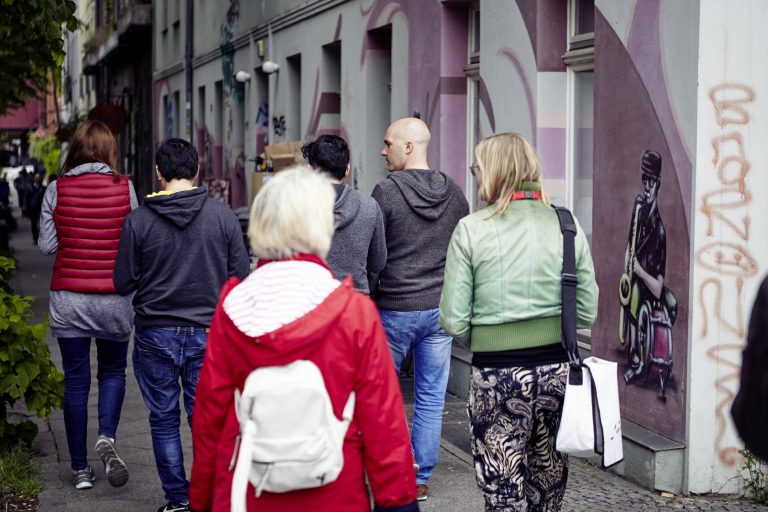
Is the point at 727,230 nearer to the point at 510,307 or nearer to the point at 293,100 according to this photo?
the point at 510,307

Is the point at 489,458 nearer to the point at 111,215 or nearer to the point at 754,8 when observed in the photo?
the point at 111,215

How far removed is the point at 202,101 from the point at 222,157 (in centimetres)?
241

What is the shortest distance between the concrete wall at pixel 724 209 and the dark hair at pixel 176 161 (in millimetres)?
2526

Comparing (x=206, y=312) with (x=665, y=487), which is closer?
(x=206, y=312)

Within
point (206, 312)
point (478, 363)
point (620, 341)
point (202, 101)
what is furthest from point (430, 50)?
point (202, 101)

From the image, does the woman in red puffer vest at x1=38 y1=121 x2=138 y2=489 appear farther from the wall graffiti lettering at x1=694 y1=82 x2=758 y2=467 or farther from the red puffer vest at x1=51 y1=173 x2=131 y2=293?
the wall graffiti lettering at x1=694 y1=82 x2=758 y2=467

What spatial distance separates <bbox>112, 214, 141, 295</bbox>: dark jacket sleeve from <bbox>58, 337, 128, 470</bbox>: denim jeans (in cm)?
84

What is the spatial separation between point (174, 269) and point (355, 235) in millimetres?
856

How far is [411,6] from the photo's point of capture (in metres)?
11.1

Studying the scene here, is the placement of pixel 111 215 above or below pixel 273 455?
above

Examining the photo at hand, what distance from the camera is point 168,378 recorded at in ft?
18.4

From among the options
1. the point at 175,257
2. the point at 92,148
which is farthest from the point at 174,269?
the point at 92,148

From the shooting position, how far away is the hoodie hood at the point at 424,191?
237 inches

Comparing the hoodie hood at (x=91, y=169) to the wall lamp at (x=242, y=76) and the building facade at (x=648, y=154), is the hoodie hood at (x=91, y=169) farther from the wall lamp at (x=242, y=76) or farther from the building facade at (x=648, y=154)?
the wall lamp at (x=242, y=76)
